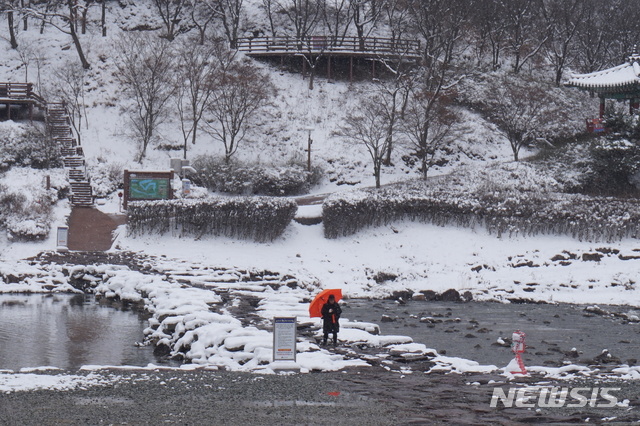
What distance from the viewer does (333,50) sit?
53188 millimetres

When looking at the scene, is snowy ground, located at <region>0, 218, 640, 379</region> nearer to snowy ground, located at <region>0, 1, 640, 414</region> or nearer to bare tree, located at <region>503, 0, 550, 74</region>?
snowy ground, located at <region>0, 1, 640, 414</region>

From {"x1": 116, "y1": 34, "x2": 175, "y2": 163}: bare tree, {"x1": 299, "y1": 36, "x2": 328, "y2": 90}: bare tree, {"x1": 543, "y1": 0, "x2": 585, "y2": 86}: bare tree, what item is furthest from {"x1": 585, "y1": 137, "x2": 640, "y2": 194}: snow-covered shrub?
{"x1": 116, "y1": 34, "x2": 175, "y2": 163}: bare tree

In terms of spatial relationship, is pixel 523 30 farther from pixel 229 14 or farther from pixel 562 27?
pixel 229 14

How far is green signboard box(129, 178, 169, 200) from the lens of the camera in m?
32.4

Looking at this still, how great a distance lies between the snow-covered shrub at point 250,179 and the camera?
39312mm

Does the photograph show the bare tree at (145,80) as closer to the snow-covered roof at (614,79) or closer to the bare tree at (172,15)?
the bare tree at (172,15)

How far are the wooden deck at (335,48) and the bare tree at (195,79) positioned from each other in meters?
2.60

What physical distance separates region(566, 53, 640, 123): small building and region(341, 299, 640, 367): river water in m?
20.5

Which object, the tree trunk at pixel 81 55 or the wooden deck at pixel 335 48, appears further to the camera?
the wooden deck at pixel 335 48

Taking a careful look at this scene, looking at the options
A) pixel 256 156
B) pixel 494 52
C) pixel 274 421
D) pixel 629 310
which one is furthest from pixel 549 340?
pixel 494 52

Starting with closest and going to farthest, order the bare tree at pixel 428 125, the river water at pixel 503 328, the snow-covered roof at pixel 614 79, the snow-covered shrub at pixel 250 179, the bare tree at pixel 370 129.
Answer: the river water at pixel 503 328
the snow-covered shrub at pixel 250 179
the bare tree at pixel 370 129
the snow-covered roof at pixel 614 79
the bare tree at pixel 428 125

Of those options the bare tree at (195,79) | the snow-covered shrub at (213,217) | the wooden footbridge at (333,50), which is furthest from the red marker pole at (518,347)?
the wooden footbridge at (333,50)

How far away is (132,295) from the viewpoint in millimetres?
22578

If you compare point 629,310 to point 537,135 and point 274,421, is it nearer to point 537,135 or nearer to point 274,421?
point 274,421
